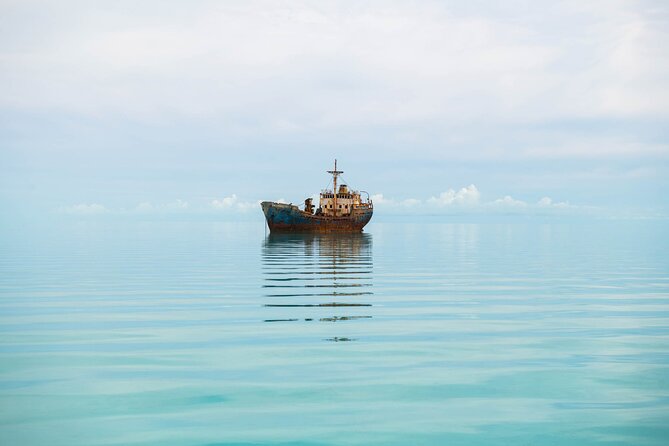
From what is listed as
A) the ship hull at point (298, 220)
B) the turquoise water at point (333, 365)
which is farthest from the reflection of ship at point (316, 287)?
the ship hull at point (298, 220)

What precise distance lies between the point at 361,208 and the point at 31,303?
238 feet

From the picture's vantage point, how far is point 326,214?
9112cm

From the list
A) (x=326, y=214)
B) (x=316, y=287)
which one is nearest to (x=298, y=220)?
(x=326, y=214)

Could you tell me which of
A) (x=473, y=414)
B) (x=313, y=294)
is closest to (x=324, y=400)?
(x=473, y=414)

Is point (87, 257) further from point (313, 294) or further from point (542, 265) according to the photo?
point (542, 265)

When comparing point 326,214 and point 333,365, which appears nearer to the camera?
point 333,365

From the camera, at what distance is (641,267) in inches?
1479

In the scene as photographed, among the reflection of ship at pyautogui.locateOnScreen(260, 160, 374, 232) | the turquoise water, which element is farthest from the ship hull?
the turquoise water

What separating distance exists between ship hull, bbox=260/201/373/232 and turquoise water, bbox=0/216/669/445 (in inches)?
2401

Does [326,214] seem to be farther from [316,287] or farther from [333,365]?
[333,365]

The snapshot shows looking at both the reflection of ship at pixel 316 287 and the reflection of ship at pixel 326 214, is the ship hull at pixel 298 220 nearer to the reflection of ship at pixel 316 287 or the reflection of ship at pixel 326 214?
the reflection of ship at pixel 326 214

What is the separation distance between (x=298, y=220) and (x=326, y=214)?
5.34 m

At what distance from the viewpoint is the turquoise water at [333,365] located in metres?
8.64

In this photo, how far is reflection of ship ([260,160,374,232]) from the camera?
87438 mm
